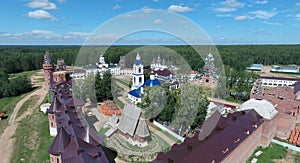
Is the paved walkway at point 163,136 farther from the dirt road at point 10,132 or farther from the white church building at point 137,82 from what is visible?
the dirt road at point 10,132

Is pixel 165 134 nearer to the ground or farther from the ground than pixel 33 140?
farther from the ground

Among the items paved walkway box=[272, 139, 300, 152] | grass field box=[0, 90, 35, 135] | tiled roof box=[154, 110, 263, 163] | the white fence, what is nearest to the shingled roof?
the white fence

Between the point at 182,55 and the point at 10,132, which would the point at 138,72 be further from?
the point at 182,55

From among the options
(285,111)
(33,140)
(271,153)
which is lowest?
(33,140)

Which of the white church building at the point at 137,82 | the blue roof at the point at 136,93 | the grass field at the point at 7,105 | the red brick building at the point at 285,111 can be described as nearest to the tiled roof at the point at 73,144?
the grass field at the point at 7,105

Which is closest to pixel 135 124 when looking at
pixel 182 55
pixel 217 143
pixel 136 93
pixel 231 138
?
pixel 217 143

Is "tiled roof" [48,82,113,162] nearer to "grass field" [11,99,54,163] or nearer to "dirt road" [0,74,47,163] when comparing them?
"grass field" [11,99,54,163]

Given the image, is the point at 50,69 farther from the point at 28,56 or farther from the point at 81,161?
the point at 28,56
